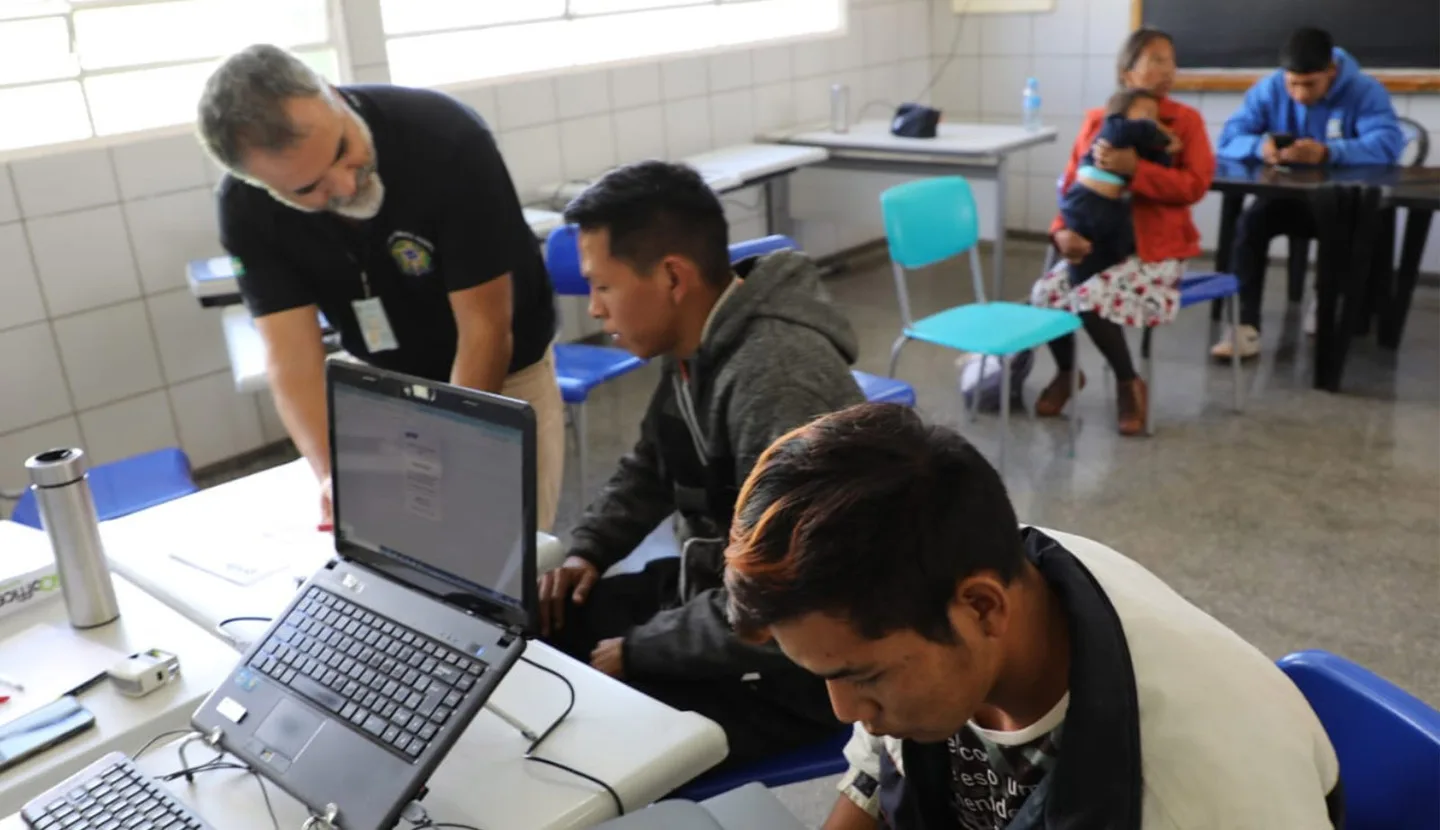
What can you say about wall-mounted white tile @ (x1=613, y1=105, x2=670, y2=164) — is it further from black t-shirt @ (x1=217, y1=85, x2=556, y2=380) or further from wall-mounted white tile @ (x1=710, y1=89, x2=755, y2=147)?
black t-shirt @ (x1=217, y1=85, x2=556, y2=380)

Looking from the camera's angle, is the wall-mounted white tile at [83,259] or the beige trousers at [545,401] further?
the wall-mounted white tile at [83,259]

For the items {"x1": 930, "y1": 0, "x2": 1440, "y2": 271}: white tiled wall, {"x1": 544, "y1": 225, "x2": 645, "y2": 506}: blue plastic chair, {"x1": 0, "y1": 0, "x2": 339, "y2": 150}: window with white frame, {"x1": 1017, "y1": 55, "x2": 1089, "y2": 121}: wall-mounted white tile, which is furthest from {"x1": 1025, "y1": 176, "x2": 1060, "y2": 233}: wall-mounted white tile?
{"x1": 0, "y1": 0, "x2": 339, "y2": 150}: window with white frame

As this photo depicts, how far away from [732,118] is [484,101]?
1.29 m

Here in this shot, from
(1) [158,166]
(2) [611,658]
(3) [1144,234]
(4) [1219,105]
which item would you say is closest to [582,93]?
(1) [158,166]

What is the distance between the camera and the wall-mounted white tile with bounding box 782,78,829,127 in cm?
524

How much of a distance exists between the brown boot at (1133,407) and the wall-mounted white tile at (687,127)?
207 centimetres

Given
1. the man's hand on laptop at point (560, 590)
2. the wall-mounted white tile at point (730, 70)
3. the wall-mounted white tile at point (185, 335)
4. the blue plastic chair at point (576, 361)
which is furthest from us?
the wall-mounted white tile at point (730, 70)

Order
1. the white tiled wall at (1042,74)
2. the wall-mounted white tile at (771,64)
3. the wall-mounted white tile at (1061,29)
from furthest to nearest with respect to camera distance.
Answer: the wall-mounted white tile at (1061,29), the white tiled wall at (1042,74), the wall-mounted white tile at (771,64)

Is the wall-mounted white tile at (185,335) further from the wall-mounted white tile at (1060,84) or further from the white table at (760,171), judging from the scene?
the wall-mounted white tile at (1060,84)

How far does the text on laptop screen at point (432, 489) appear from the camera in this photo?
1150 mm

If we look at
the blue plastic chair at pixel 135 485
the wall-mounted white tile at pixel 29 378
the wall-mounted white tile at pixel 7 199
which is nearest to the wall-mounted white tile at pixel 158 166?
the wall-mounted white tile at pixel 7 199

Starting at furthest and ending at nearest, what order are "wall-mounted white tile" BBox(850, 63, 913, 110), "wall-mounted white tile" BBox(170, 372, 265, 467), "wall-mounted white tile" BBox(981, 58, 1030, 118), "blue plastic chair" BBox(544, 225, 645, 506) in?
"wall-mounted white tile" BBox(981, 58, 1030, 118)
"wall-mounted white tile" BBox(850, 63, 913, 110)
"wall-mounted white tile" BBox(170, 372, 265, 467)
"blue plastic chair" BBox(544, 225, 645, 506)

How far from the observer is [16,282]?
3.04 metres

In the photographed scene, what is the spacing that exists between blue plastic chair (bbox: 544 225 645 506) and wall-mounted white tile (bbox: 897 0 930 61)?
10.2 feet
